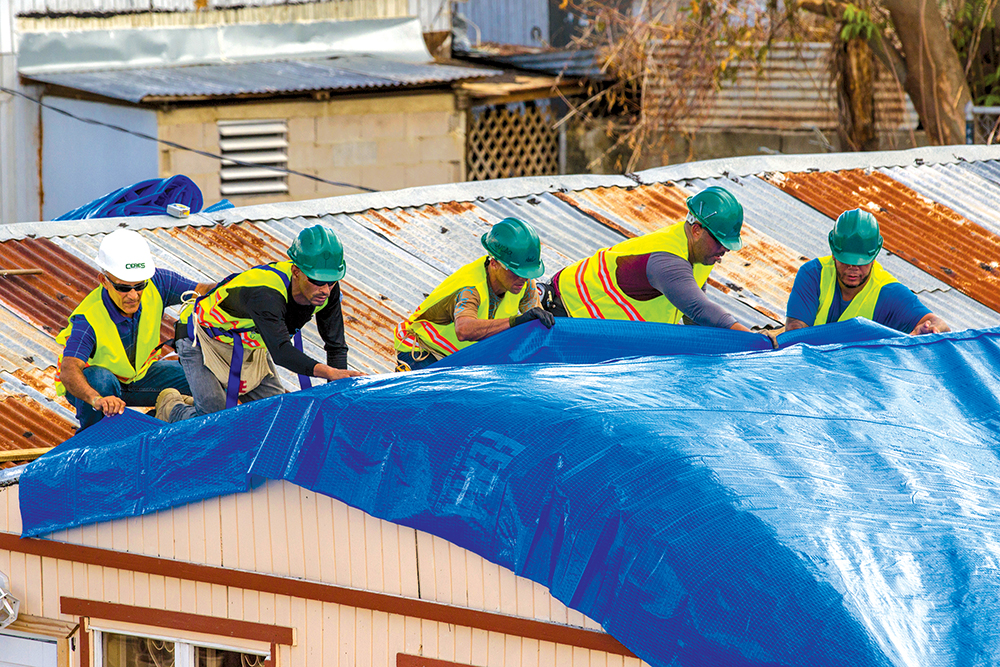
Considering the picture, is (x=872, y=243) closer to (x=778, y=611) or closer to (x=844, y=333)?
(x=844, y=333)

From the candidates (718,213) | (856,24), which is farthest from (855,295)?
(856,24)

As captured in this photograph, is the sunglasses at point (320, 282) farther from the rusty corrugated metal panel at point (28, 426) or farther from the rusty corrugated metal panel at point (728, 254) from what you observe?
the rusty corrugated metal panel at point (728, 254)

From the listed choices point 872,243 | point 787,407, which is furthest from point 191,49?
point 787,407

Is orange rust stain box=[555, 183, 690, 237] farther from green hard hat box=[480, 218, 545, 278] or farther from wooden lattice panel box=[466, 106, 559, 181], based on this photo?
wooden lattice panel box=[466, 106, 559, 181]

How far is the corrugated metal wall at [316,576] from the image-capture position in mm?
5301

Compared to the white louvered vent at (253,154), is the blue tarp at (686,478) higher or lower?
lower

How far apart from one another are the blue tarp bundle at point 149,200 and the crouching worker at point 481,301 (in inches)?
203

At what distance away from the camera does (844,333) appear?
656 cm

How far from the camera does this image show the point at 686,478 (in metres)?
4.76

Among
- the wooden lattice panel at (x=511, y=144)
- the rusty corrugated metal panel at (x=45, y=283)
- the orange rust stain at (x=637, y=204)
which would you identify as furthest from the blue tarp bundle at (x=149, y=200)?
the wooden lattice panel at (x=511, y=144)

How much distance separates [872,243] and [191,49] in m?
15.2

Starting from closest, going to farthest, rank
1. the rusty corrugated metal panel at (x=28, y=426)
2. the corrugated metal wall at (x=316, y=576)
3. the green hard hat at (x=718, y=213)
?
the corrugated metal wall at (x=316, y=576)
the green hard hat at (x=718, y=213)
the rusty corrugated metal panel at (x=28, y=426)

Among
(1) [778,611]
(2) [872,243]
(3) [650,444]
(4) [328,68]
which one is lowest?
(1) [778,611]

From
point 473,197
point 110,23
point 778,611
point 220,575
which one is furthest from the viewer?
point 110,23
